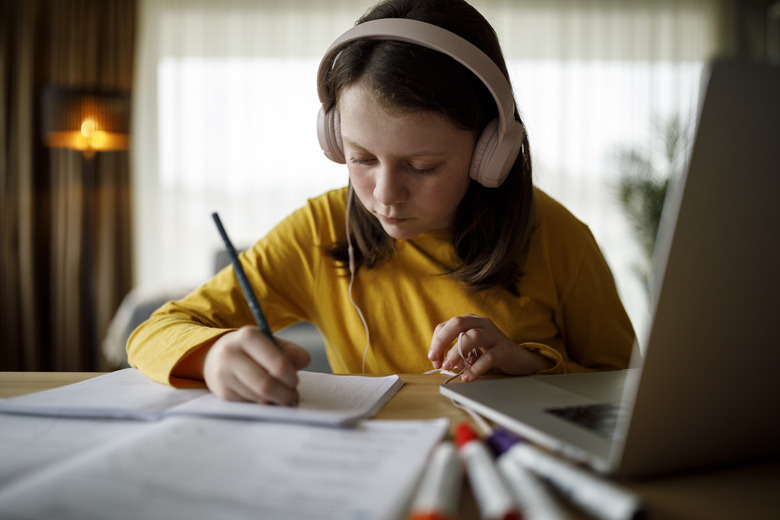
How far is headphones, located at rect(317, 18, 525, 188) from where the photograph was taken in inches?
30.3

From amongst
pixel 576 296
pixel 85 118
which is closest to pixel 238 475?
pixel 576 296

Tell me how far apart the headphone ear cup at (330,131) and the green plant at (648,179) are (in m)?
2.84

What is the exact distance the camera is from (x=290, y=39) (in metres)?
3.69

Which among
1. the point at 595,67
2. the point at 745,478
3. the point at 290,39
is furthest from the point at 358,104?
Answer: the point at 595,67

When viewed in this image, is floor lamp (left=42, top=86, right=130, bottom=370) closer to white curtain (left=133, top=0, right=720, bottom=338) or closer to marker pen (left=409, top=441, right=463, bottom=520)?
white curtain (left=133, top=0, right=720, bottom=338)

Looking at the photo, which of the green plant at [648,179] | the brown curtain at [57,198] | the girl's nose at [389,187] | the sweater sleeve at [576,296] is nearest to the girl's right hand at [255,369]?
the girl's nose at [389,187]

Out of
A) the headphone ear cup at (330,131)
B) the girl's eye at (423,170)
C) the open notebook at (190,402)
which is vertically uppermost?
the headphone ear cup at (330,131)

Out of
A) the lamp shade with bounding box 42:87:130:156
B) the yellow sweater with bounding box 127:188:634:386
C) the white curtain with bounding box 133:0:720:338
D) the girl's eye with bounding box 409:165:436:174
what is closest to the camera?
the girl's eye with bounding box 409:165:436:174

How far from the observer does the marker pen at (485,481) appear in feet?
1.08

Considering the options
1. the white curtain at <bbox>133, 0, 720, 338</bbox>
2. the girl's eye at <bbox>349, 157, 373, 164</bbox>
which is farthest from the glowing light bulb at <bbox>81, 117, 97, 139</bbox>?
the girl's eye at <bbox>349, 157, 373, 164</bbox>

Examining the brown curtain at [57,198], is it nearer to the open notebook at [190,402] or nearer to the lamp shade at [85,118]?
the lamp shade at [85,118]

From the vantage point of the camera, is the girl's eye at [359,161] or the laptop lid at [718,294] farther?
the girl's eye at [359,161]

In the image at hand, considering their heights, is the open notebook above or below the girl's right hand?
below

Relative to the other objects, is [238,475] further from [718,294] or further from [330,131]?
[330,131]
